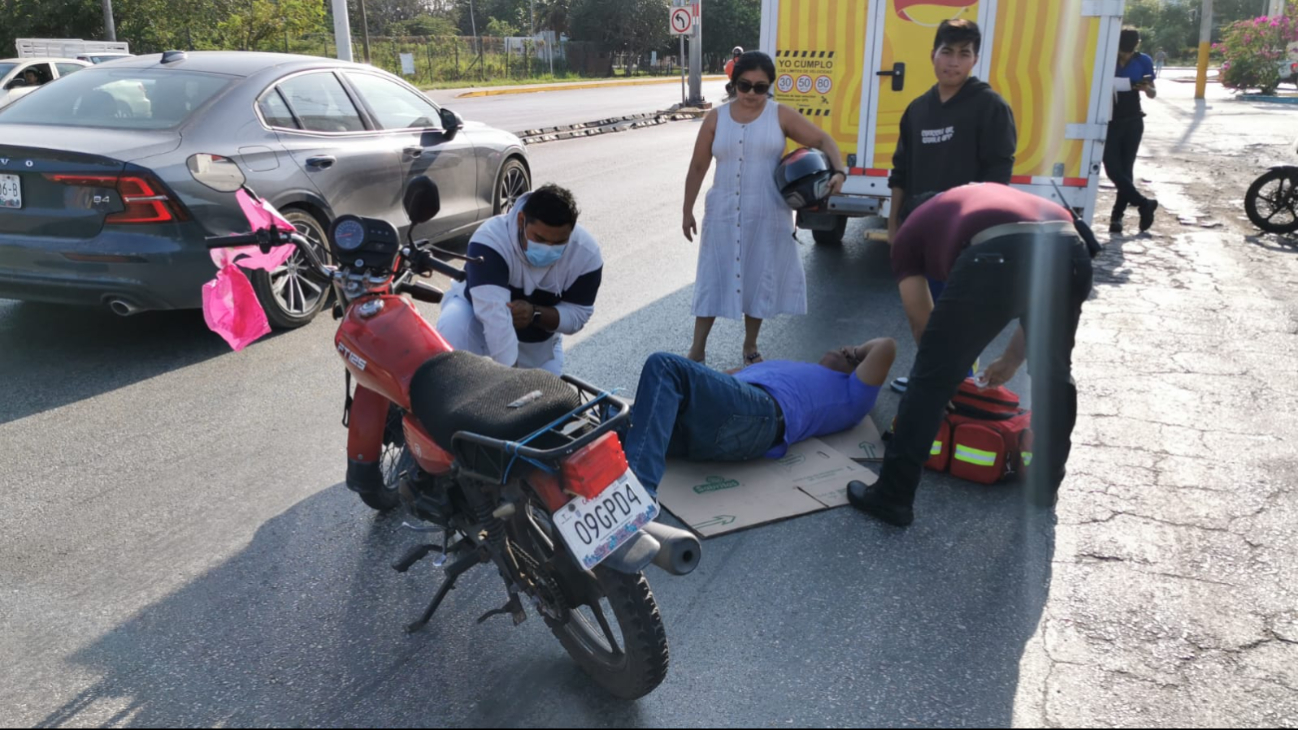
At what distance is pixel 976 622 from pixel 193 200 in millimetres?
4578

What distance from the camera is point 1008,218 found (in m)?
3.58

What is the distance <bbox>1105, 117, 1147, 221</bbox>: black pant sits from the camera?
31.8 ft

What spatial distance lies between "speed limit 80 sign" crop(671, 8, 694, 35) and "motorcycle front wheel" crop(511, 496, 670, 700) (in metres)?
22.2

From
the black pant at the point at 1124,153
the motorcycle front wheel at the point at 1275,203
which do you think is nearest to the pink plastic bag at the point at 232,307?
the black pant at the point at 1124,153

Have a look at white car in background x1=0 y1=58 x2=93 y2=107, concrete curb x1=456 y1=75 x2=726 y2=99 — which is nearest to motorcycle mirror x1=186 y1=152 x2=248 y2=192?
white car in background x1=0 y1=58 x2=93 y2=107

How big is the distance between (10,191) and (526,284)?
344 cm

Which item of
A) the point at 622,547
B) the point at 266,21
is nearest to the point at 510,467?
the point at 622,547

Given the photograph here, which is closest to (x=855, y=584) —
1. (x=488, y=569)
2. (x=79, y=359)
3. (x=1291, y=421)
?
(x=488, y=569)

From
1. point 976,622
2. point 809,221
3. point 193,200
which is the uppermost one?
point 193,200

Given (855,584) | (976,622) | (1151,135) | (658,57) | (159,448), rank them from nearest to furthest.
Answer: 1. (976,622)
2. (855,584)
3. (159,448)
4. (1151,135)
5. (658,57)

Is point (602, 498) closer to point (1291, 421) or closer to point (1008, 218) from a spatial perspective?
point (1008, 218)

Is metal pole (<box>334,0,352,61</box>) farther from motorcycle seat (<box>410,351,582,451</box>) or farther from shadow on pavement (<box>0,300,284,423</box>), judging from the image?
motorcycle seat (<box>410,351,582,451</box>)

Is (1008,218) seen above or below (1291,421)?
above

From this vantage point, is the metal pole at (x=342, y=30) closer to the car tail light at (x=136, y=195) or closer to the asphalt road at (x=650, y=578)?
the asphalt road at (x=650, y=578)
